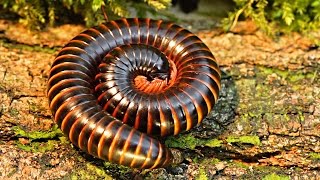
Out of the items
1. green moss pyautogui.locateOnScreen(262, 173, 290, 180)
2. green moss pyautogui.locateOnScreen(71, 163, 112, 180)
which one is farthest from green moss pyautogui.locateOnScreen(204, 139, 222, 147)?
green moss pyautogui.locateOnScreen(71, 163, 112, 180)

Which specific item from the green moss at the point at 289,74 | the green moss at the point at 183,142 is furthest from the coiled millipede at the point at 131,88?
the green moss at the point at 289,74

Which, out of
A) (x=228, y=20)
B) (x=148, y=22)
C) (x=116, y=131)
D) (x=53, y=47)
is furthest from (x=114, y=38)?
(x=228, y=20)

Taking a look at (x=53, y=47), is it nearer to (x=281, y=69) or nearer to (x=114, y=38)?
(x=114, y=38)

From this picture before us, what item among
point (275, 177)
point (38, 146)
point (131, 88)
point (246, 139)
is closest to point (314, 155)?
point (275, 177)

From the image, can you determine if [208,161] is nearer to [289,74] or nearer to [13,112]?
[289,74]

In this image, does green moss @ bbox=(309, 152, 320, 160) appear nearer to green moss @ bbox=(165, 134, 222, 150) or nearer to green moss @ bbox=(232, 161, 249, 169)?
green moss @ bbox=(232, 161, 249, 169)
